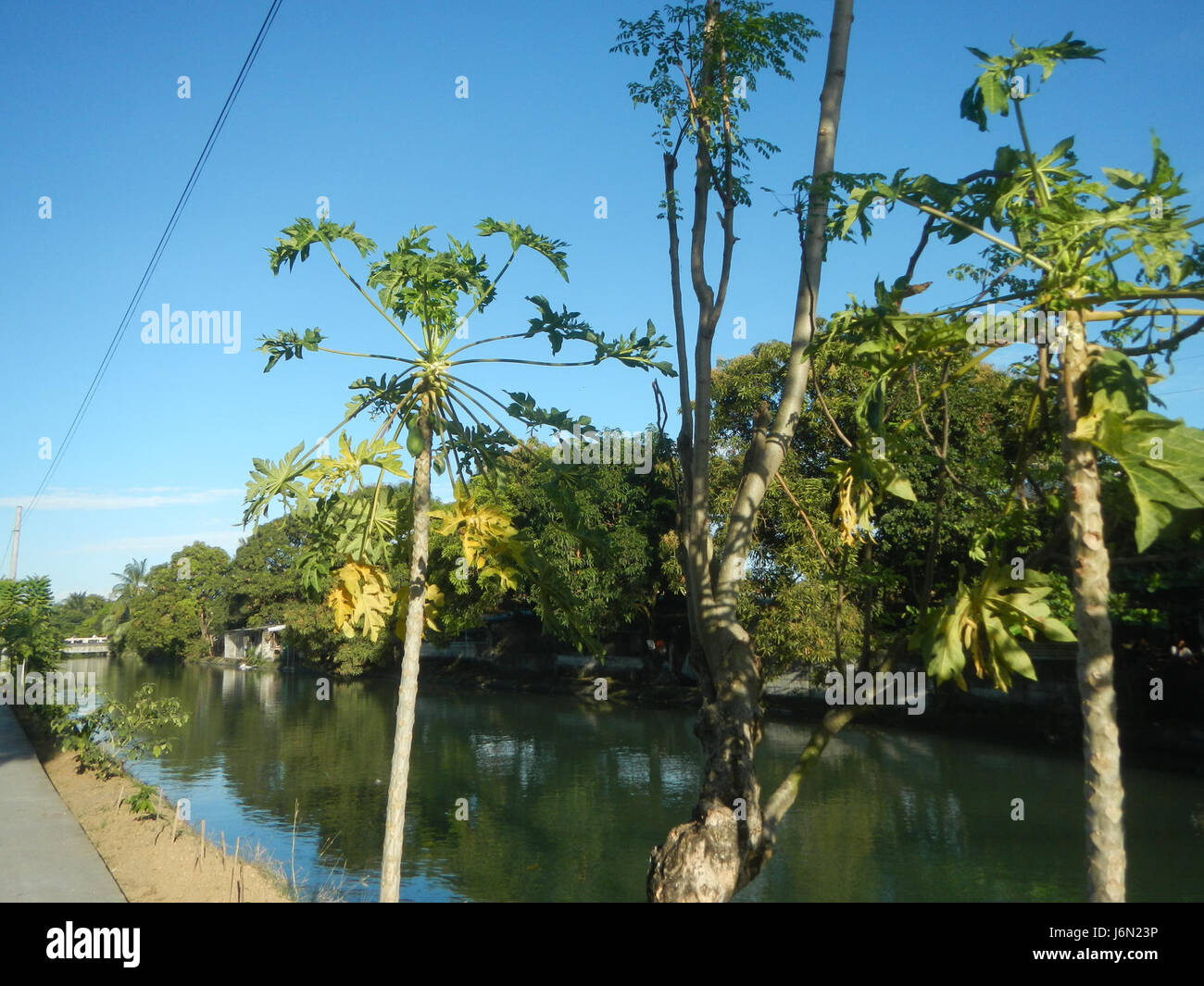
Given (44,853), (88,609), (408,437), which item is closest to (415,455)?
(408,437)

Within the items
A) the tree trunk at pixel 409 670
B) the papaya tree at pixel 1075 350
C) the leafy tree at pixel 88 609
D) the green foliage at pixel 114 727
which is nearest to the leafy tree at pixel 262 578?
the leafy tree at pixel 88 609

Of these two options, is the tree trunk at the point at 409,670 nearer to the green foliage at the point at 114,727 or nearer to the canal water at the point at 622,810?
the canal water at the point at 622,810

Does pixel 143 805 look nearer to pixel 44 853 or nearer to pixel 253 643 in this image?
pixel 44 853

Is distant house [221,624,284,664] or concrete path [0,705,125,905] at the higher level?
concrete path [0,705,125,905]

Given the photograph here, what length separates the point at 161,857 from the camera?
8016 millimetres

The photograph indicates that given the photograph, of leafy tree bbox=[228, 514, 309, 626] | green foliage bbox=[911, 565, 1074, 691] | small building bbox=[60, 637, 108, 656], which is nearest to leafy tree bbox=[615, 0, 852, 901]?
green foliage bbox=[911, 565, 1074, 691]

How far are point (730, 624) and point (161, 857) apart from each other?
634 cm

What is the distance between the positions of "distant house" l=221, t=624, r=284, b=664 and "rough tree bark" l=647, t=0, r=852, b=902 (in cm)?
4196

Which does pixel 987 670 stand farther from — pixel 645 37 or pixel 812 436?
pixel 812 436

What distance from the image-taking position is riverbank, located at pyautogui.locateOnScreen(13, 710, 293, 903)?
273 inches

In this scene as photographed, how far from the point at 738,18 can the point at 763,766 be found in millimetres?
13176

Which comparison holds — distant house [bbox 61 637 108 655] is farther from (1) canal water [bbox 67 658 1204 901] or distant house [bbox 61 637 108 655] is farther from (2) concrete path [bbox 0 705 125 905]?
(2) concrete path [bbox 0 705 125 905]

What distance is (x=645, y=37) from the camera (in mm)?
5352

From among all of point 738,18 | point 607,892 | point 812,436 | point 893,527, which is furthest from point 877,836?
point 738,18
